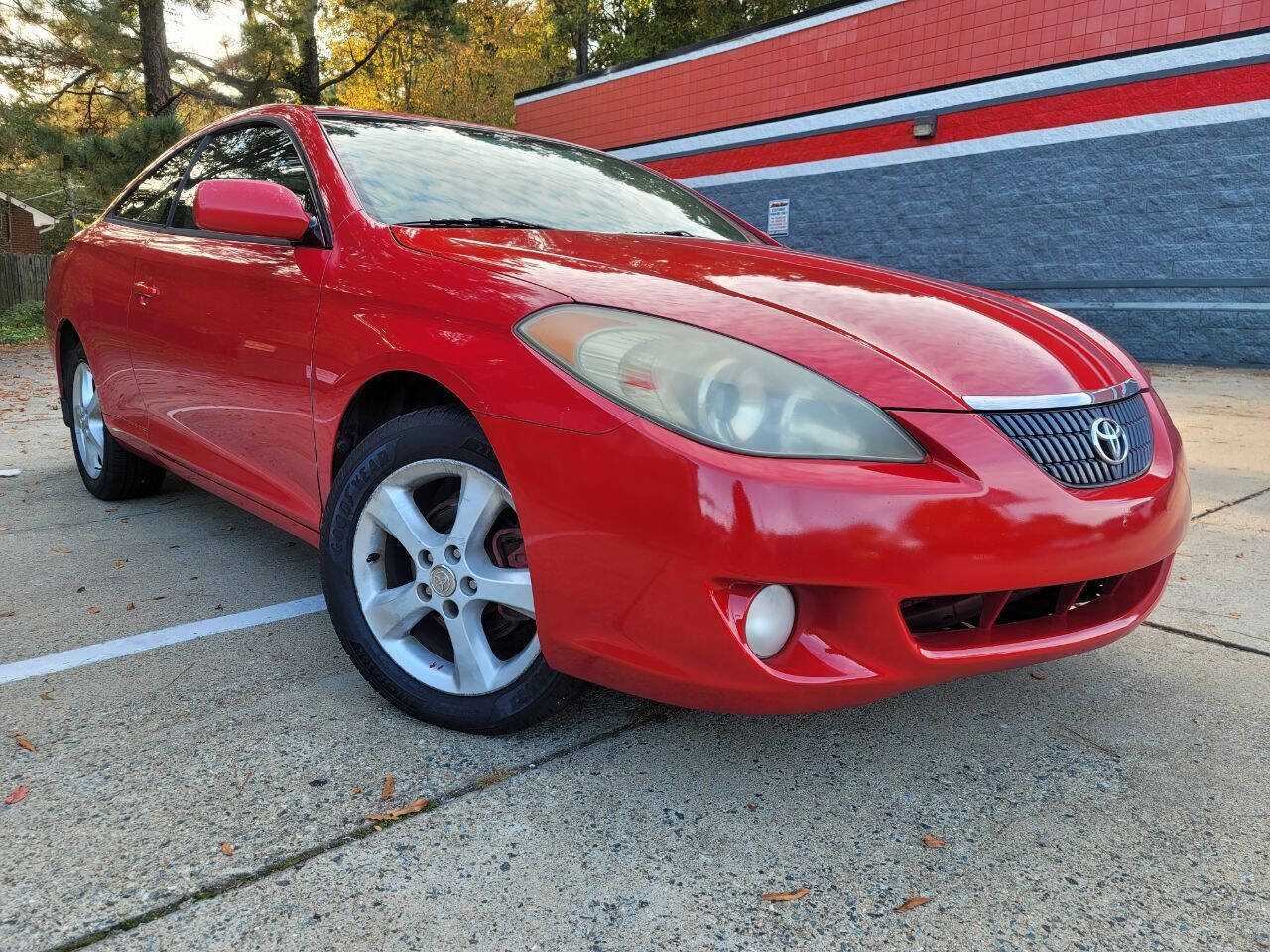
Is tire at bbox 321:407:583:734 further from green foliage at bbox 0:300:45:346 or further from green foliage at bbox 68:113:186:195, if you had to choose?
green foliage at bbox 68:113:186:195

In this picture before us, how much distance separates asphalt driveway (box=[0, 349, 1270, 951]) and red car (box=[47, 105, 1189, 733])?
0.85 ft

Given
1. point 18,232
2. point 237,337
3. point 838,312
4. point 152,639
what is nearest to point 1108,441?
point 838,312

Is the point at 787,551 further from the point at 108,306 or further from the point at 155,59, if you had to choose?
the point at 155,59

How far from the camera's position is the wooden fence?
18625 mm

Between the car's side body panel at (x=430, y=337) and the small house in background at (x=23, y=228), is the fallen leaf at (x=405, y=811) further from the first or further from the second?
the small house in background at (x=23, y=228)

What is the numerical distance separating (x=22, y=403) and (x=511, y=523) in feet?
24.5

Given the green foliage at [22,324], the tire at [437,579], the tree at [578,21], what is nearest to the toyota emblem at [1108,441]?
the tire at [437,579]

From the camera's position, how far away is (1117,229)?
11.2 m

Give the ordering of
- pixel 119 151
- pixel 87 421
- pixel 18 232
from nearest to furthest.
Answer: pixel 87 421, pixel 119 151, pixel 18 232

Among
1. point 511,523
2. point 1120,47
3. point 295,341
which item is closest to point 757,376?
point 511,523

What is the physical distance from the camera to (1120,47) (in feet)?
35.8

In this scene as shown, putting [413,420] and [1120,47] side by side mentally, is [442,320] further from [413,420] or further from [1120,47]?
[1120,47]

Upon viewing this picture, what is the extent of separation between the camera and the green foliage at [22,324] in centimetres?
1488

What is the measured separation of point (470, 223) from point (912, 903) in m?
1.88
